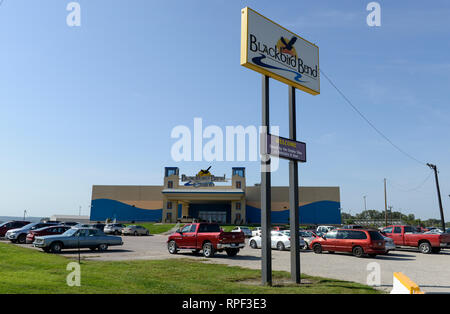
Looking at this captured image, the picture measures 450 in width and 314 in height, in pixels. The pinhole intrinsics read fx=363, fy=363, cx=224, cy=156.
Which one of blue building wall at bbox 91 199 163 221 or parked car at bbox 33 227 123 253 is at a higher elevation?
blue building wall at bbox 91 199 163 221

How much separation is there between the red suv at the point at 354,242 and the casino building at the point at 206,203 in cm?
4784

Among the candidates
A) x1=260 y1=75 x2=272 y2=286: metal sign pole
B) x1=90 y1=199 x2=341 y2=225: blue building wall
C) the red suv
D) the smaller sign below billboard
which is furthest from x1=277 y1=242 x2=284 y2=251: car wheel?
x1=90 y1=199 x2=341 y2=225: blue building wall

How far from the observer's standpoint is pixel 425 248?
24.3 m

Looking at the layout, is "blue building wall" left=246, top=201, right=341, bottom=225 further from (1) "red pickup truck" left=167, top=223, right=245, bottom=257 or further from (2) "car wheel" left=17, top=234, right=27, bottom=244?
(1) "red pickup truck" left=167, top=223, right=245, bottom=257

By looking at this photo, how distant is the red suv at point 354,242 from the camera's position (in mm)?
20203

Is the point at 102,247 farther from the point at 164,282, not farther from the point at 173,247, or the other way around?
the point at 164,282

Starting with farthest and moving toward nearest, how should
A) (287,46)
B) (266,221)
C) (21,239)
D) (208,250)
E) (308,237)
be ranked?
(21,239) → (308,237) → (208,250) → (287,46) → (266,221)

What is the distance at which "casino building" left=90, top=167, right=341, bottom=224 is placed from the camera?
72.7m

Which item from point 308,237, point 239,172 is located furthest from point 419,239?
point 239,172

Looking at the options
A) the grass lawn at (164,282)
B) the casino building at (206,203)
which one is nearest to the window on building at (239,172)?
the casino building at (206,203)

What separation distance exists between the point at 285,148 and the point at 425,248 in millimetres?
18249

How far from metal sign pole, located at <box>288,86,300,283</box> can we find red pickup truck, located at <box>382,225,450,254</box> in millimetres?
16877
